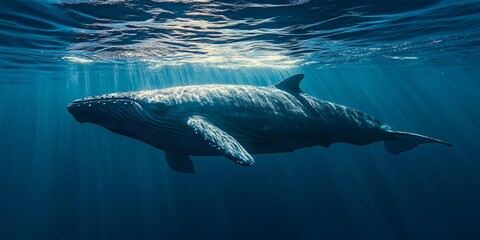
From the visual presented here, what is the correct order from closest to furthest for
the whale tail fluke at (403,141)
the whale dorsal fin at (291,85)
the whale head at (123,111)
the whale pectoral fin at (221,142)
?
the whale pectoral fin at (221,142), the whale head at (123,111), the whale dorsal fin at (291,85), the whale tail fluke at (403,141)

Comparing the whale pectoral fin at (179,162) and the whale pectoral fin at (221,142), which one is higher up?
the whale pectoral fin at (221,142)

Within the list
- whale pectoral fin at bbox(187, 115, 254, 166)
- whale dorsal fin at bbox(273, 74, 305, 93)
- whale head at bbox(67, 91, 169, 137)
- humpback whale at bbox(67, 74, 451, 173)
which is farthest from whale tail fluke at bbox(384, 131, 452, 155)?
whale head at bbox(67, 91, 169, 137)

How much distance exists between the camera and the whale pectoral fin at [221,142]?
5324 mm

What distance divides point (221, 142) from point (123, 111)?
2.51 metres

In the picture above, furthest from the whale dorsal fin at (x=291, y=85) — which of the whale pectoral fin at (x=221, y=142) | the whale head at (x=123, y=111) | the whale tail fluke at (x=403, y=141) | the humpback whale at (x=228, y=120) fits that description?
the whale head at (x=123, y=111)

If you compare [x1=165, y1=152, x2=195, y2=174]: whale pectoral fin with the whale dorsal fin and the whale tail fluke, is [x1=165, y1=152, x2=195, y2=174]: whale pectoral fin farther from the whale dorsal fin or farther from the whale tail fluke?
the whale tail fluke

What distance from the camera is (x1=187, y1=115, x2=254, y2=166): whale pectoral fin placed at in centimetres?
532

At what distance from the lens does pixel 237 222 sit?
70.1 ft

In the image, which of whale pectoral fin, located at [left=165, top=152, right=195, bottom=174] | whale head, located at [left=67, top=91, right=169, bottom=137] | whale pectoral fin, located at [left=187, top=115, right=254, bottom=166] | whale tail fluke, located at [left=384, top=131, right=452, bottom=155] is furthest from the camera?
whale tail fluke, located at [left=384, top=131, right=452, bottom=155]

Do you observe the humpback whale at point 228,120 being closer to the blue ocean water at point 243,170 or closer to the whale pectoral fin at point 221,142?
the whale pectoral fin at point 221,142

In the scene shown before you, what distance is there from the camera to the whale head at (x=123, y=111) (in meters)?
→ 6.57

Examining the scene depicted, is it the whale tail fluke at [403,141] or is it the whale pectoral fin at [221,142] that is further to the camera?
the whale tail fluke at [403,141]

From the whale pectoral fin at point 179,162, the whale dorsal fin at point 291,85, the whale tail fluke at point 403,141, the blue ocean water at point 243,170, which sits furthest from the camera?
the blue ocean water at point 243,170

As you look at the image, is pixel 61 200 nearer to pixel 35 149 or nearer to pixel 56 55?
pixel 56 55
